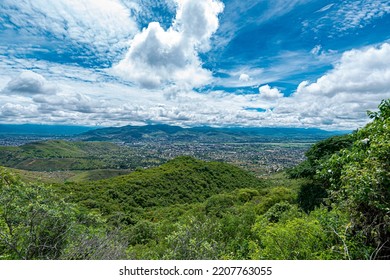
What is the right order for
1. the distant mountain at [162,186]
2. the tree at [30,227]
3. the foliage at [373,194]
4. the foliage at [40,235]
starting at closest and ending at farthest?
the foliage at [373,194], the foliage at [40,235], the tree at [30,227], the distant mountain at [162,186]

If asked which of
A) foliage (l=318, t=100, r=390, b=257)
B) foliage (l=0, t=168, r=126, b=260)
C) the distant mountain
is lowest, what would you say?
the distant mountain

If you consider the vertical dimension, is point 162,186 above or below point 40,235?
below

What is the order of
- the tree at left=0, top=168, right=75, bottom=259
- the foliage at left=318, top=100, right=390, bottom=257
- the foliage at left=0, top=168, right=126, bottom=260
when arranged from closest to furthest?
the foliage at left=318, top=100, right=390, bottom=257, the foliage at left=0, top=168, right=126, bottom=260, the tree at left=0, top=168, right=75, bottom=259

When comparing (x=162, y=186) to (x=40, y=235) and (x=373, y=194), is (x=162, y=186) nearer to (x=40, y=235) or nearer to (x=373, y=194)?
(x=40, y=235)

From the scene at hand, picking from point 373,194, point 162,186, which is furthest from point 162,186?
point 373,194

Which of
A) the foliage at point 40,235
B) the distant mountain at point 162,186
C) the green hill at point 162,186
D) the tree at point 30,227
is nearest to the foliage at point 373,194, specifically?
the foliage at point 40,235

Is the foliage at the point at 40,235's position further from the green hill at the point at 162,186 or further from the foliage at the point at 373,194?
the green hill at the point at 162,186

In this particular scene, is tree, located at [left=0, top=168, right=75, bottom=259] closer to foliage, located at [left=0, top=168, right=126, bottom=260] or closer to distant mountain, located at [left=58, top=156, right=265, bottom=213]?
foliage, located at [left=0, top=168, right=126, bottom=260]

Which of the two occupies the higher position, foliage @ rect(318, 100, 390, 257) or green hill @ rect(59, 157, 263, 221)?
foliage @ rect(318, 100, 390, 257)

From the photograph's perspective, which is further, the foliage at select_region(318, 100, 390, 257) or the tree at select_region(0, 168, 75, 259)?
the tree at select_region(0, 168, 75, 259)

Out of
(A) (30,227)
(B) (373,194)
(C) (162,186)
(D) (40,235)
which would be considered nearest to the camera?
(B) (373,194)

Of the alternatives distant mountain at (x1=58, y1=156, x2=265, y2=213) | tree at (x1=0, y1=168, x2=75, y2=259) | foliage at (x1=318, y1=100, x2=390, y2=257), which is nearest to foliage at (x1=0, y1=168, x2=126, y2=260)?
tree at (x1=0, y1=168, x2=75, y2=259)
